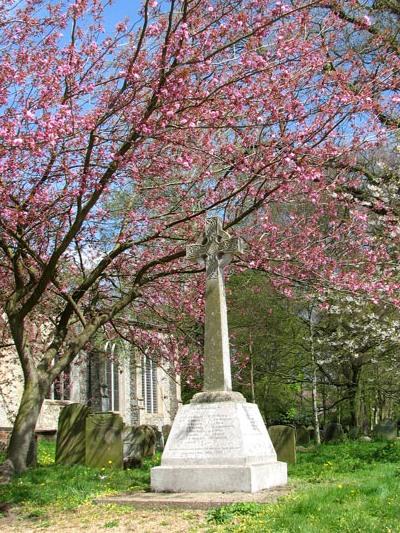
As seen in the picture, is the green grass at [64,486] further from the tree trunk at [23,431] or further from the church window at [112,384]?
the church window at [112,384]

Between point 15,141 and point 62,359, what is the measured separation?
219 inches

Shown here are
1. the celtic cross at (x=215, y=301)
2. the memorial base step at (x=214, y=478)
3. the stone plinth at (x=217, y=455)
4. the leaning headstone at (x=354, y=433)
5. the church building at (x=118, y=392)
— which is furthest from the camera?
the church building at (x=118, y=392)

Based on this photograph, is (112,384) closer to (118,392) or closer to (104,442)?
(118,392)

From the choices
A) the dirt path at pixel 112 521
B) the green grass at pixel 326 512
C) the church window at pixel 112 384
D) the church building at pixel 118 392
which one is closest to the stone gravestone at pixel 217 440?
the green grass at pixel 326 512

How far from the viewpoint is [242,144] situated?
10.4 m

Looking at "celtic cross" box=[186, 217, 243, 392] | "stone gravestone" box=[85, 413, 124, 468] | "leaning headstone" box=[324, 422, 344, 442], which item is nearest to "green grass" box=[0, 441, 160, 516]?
"stone gravestone" box=[85, 413, 124, 468]

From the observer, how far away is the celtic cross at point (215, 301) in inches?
364

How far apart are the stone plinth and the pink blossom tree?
9.99 ft

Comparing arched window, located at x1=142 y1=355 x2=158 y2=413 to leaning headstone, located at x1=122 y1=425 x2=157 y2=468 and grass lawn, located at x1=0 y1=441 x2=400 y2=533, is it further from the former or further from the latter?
grass lawn, located at x1=0 y1=441 x2=400 y2=533

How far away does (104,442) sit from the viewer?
41.4ft

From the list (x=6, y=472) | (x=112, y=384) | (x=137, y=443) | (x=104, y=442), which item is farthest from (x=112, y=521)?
(x=112, y=384)

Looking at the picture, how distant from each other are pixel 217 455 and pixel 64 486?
95.9 inches

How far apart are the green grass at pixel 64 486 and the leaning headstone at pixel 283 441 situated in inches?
113

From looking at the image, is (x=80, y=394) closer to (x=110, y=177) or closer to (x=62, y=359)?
(x=62, y=359)
